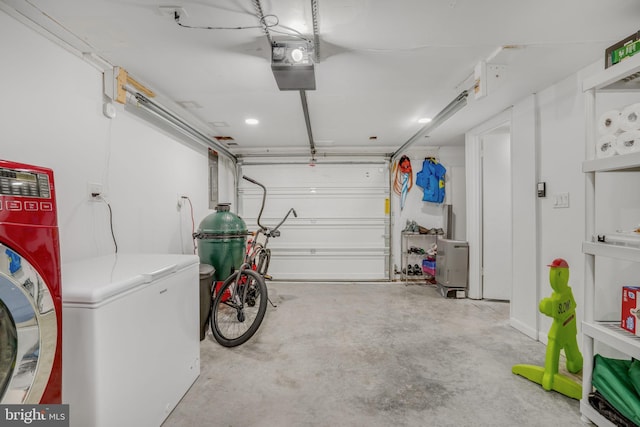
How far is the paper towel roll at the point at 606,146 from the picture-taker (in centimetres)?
144

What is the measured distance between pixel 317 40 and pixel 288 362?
2364mm

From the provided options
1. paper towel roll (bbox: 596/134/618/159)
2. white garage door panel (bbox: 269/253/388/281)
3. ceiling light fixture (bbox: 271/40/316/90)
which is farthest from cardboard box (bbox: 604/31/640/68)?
white garage door panel (bbox: 269/253/388/281)

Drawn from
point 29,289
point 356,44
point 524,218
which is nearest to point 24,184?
point 29,289

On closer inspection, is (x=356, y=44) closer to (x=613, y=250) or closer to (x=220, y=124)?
(x=613, y=250)

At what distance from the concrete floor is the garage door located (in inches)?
65.1

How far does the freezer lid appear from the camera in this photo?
1.06 metres

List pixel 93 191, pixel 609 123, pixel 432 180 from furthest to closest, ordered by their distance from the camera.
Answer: pixel 432 180, pixel 93 191, pixel 609 123

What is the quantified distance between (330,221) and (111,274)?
381cm

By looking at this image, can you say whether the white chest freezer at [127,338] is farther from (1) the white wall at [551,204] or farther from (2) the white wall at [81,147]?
(1) the white wall at [551,204]

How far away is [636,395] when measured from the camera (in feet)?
4.41

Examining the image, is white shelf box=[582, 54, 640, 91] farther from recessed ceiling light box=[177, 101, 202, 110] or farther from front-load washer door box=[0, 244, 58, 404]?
recessed ceiling light box=[177, 101, 202, 110]

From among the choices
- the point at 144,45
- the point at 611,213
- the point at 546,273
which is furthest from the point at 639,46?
the point at 144,45

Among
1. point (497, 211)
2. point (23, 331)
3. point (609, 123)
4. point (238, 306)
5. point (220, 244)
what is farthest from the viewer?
point (497, 211)

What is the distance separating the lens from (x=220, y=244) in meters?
2.94
